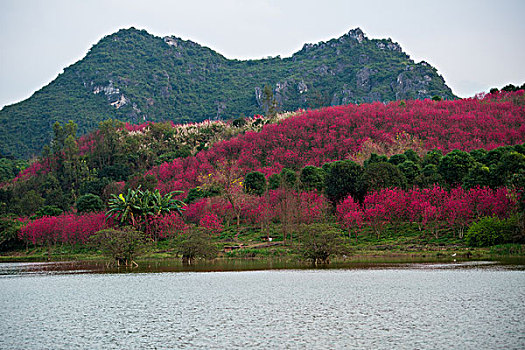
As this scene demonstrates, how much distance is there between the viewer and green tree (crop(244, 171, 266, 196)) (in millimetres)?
83125

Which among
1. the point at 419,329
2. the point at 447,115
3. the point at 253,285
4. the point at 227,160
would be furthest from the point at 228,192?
the point at 419,329

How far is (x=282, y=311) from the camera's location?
24.4 meters

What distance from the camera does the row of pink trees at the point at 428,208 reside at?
5362 cm

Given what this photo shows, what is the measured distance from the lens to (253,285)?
3366cm

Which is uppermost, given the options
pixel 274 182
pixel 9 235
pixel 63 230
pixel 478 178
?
pixel 274 182

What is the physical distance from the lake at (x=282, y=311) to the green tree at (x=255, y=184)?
145ft

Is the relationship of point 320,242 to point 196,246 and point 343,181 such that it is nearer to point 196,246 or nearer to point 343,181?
point 196,246

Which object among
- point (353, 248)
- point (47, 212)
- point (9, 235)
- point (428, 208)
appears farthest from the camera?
point (47, 212)

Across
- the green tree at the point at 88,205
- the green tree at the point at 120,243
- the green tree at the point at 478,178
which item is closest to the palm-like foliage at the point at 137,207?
the green tree at the point at 88,205

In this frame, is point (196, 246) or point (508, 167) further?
point (508, 167)

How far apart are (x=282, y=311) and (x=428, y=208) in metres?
36.0

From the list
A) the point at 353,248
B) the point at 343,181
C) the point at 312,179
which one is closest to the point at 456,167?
the point at 343,181

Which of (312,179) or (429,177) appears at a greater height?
(312,179)

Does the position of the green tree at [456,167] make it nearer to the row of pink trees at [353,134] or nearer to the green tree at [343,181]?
the green tree at [343,181]
